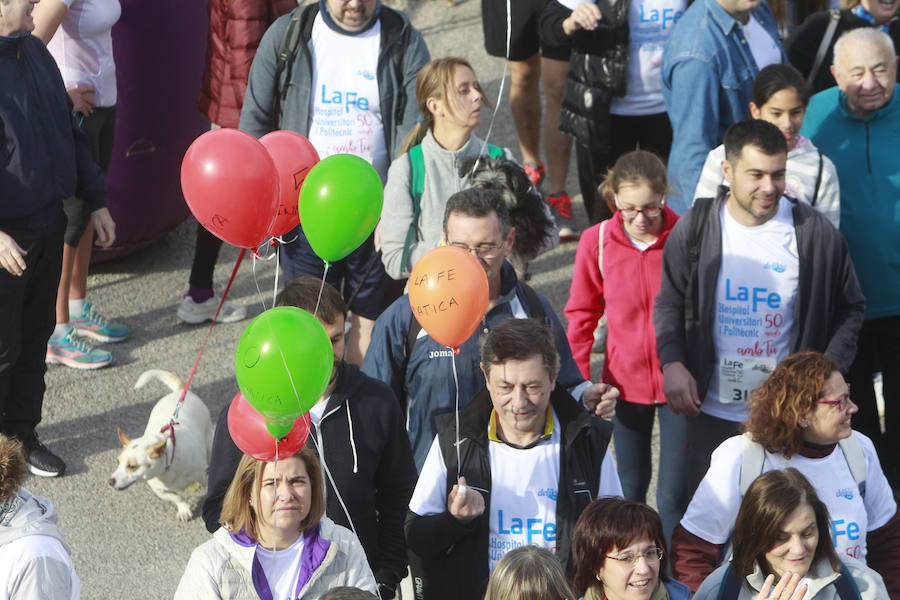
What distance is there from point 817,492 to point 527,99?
4.45 metres

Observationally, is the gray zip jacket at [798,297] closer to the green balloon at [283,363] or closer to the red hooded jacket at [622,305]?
the red hooded jacket at [622,305]

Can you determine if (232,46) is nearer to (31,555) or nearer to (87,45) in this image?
(87,45)

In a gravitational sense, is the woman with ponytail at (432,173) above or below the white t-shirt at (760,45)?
below

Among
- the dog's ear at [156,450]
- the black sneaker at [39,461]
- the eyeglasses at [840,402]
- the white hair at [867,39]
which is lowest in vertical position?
the black sneaker at [39,461]

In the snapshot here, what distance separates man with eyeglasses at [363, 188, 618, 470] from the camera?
13.8ft

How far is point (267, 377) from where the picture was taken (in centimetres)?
345

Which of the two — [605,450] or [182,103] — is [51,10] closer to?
[182,103]

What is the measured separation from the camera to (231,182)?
12.9ft

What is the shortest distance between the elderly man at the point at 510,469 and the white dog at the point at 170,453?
68.6 inches

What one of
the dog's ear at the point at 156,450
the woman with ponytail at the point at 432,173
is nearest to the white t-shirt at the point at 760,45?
the woman with ponytail at the point at 432,173

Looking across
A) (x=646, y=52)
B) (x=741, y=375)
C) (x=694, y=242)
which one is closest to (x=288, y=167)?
(x=694, y=242)

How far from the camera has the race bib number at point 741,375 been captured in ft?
15.2

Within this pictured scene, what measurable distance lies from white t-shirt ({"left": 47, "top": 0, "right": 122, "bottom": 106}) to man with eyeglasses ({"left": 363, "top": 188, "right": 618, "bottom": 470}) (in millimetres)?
2620

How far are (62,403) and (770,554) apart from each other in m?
3.90
